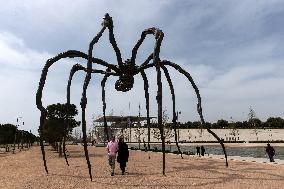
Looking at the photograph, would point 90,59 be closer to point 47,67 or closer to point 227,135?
point 47,67

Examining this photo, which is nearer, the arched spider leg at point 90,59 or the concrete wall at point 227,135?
the arched spider leg at point 90,59

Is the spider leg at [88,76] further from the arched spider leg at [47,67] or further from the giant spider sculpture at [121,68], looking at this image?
the arched spider leg at [47,67]

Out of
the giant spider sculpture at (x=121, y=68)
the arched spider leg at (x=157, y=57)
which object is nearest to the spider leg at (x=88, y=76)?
the giant spider sculpture at (x=121, y=68)

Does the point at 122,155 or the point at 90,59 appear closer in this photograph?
the point at 90,59

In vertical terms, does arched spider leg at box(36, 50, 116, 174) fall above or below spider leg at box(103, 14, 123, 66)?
below

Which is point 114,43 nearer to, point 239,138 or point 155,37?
point 155,37

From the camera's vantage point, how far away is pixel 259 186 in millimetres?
12938

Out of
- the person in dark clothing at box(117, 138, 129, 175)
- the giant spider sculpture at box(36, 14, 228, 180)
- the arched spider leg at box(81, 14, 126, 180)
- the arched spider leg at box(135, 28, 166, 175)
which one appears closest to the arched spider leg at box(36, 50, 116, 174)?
the giant spider sculpture at box(36, 14, 228, 180)

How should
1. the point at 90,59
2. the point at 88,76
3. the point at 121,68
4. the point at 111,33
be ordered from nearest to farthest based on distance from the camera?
1. the point at 88,76
2. the point at 90,59
3. the point at 111,33
4. the point at 121,68

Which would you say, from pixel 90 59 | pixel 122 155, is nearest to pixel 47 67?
pixel 90 59

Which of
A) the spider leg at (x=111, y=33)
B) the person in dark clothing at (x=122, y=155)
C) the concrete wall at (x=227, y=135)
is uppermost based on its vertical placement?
the spider leg at (x=111, y=33)

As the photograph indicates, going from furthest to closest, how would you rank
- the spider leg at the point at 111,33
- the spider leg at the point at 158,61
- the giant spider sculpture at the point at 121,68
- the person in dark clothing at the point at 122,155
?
1. the person in dark clothing at the point at 122,155
2. the spider leg at the point at 111,33
3. the giant spider sculpture at the point at 121,68
4. the spider leg at the point at 158,61

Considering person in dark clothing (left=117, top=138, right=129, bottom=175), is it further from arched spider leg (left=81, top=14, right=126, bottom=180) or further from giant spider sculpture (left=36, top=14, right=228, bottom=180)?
arched spider leg (left=81, top=14, right=126, bottom=180)

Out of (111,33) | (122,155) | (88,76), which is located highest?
(111,33)
